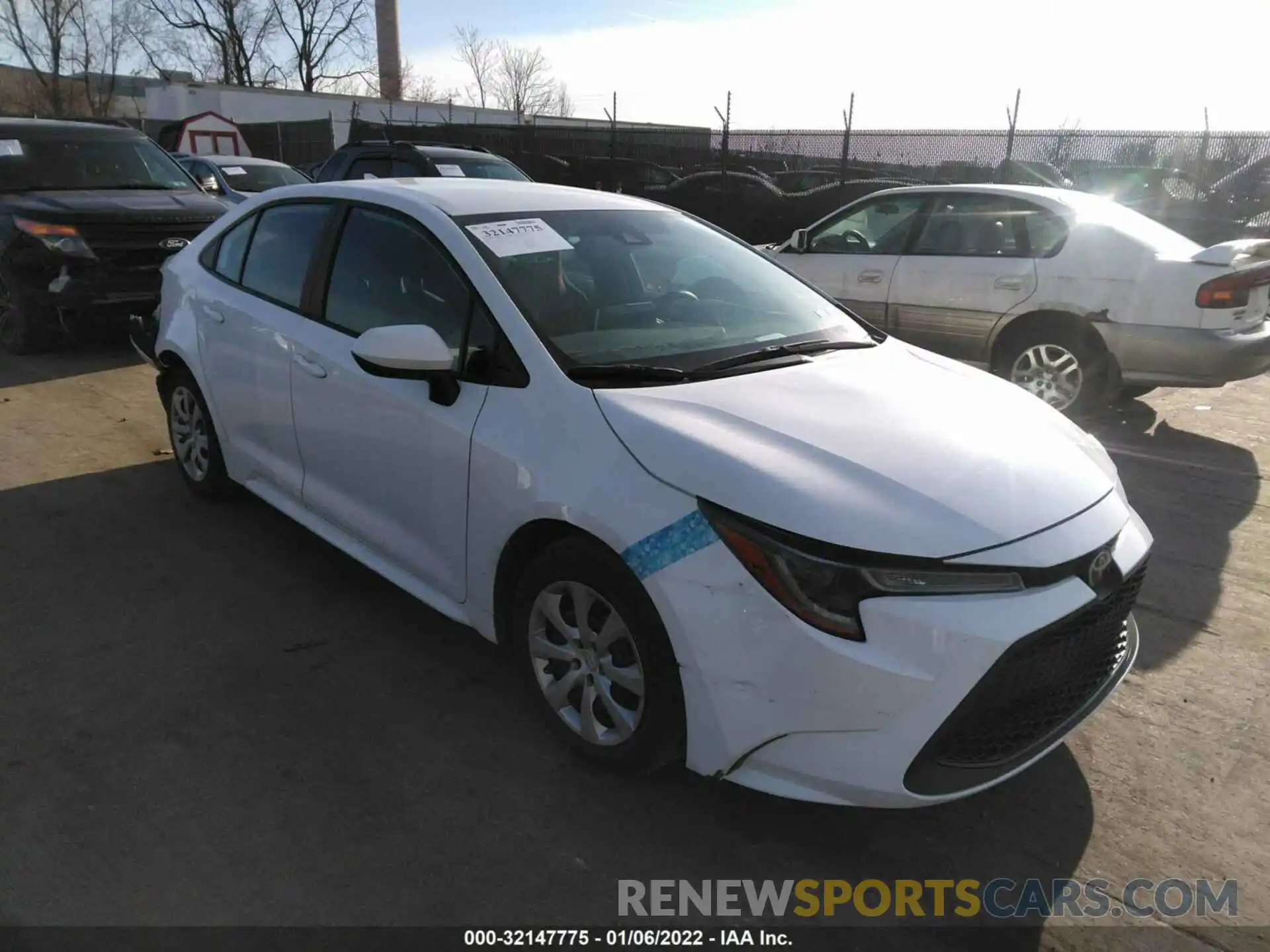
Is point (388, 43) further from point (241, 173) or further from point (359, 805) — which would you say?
point (359, 805)

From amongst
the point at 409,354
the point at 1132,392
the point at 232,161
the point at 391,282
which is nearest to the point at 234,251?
the point at 391,282

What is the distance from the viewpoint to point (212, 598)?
396 cm

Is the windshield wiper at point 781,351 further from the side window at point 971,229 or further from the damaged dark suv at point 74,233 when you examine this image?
the damaged dark suv at point 74,233

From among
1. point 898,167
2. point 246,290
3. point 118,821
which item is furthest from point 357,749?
point 898,167

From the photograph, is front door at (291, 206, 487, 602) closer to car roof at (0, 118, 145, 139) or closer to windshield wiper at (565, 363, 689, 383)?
windshield wiper at (565, 363, 689, 383)

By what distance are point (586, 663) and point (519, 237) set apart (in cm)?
151

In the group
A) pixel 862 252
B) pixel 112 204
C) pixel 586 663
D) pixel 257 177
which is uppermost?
pixel 257 177

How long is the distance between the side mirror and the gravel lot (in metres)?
1.11

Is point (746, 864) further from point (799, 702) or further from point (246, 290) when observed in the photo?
point (246, 290)

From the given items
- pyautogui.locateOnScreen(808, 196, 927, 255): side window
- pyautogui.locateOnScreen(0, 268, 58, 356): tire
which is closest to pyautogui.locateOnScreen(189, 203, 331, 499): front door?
pyautogui.locateOnScreen(0, 268, 58, 356): tire

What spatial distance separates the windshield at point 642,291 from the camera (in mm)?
3102

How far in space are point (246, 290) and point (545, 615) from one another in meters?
2.39

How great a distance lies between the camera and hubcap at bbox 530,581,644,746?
2633mm

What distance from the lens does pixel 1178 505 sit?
17.0 ft
